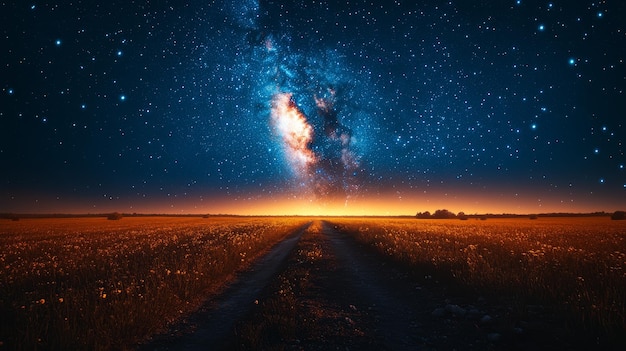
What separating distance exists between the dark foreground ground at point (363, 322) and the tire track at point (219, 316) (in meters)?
0.02

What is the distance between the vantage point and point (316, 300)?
29.2ft

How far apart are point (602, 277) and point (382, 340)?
6.77 metres

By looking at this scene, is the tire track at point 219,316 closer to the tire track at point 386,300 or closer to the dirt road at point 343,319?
the dirt road at point 343,319

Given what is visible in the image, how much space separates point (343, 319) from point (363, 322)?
19.7 inches

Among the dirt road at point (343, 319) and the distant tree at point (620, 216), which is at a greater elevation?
the distant tree at point (620, 216)

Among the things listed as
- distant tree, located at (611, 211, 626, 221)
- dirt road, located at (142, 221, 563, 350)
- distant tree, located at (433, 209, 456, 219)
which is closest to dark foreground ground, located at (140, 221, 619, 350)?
dirt road, located at (142, 221, 563, 350)

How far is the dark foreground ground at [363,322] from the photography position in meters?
5.67

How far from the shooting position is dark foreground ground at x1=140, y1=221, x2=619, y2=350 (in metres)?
5.67

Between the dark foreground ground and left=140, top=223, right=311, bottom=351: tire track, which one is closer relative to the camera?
the dark foreground ground

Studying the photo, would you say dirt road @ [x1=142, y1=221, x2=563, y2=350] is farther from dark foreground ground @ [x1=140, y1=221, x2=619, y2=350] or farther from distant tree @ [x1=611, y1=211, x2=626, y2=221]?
distant tree @ [x1=611, y1=211, x2=626, y2=221]

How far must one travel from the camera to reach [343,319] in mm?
7184

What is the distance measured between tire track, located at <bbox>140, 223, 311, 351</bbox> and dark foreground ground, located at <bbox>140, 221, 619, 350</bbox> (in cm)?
2

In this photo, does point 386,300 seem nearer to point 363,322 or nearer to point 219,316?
point 363,322

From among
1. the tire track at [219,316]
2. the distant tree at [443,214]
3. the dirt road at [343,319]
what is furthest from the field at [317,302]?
the distant tree at [443,214]
